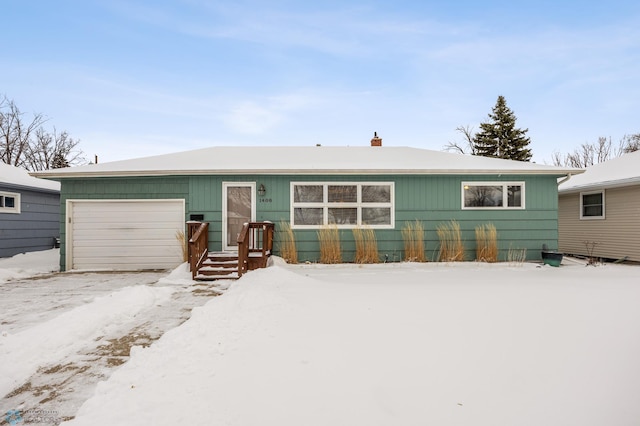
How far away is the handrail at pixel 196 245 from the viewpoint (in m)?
5.98

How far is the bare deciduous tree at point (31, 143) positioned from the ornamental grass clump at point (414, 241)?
26986 millimetres

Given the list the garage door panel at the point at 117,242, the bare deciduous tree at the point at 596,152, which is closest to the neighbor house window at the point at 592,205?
the garage door panel at the point at 117,242

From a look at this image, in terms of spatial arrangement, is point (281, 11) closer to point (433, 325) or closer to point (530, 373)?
point (433, 325)

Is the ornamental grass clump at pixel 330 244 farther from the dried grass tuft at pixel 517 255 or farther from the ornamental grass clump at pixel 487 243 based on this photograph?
the dried grass tuft at pixel 517 255

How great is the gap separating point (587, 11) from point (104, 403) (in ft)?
50.8

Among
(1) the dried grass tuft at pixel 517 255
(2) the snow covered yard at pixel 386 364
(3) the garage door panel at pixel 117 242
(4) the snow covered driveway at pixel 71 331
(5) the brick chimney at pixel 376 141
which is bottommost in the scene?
(4) the snow covered driveway at pixel 71 331

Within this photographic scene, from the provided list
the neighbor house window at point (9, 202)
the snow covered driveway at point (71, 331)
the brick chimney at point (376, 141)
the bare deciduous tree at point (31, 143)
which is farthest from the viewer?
the bare deciduous tree at point (31, 143)

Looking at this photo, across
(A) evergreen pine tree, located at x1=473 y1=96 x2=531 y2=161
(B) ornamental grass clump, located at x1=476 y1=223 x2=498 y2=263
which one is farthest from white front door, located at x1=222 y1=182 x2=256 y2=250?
(A) evergreen pine tree, located at x1=473 y1=96 x2=531 y2=161

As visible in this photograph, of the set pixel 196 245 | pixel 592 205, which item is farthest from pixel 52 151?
→ pixel 592 205

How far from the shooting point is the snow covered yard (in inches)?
68.2

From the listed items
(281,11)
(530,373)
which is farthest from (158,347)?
(281,11)

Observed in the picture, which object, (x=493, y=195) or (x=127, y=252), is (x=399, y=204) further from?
(x=127, y=252)

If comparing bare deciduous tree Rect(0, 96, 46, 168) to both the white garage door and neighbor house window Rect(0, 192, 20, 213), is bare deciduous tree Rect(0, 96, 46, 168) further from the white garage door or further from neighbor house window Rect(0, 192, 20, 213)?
the white garage door

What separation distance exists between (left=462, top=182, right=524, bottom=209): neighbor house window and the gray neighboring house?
13100 millimetres
